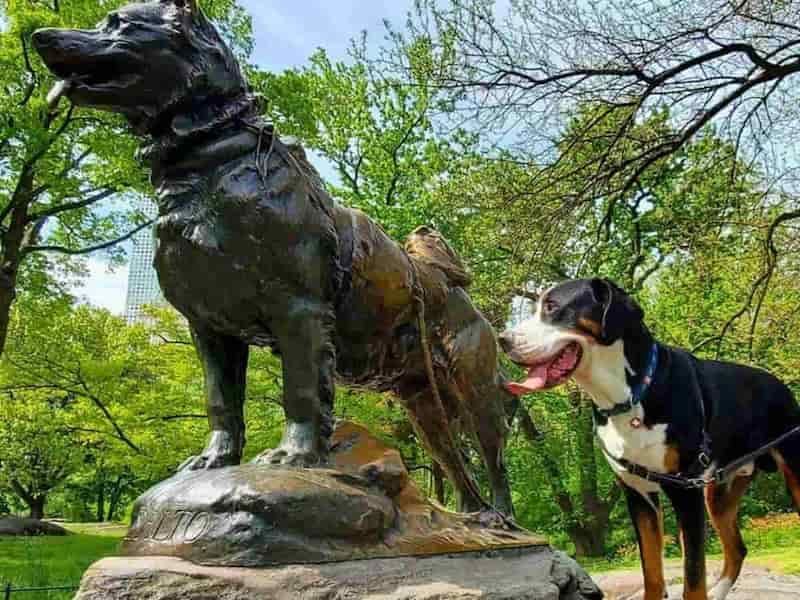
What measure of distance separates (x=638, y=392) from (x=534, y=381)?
48 cm

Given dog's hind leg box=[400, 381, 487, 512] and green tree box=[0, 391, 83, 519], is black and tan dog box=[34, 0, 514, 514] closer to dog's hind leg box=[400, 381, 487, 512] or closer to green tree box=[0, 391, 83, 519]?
dog's hind leg box=[400, 381, 487, 512]

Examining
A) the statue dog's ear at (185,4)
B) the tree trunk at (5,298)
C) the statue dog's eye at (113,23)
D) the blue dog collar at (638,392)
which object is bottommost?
the blue dog collar at (638,392)

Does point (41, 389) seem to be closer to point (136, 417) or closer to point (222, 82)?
point (136, 417)

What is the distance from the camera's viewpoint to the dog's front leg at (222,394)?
10.1ft

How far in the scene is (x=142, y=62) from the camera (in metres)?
2.77

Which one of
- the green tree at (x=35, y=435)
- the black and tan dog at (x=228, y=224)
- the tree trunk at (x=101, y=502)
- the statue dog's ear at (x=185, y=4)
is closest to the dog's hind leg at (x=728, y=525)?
the black and tan dog at (x=228, y=224)

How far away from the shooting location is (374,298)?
11.0ft

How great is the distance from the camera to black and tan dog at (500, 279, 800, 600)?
3.37m

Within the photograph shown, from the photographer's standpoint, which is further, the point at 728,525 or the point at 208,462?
the point at 728,525

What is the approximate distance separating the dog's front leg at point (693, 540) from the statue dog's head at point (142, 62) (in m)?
2.43

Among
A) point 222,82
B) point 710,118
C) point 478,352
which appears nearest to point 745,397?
point 478,352

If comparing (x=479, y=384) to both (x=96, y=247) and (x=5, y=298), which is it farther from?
(x=96, y=247)

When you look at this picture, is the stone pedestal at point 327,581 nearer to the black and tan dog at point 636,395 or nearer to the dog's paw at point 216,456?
the dog's paw at point 216,456

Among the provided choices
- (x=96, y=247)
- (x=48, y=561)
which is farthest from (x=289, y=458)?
(x=96, y=247)
